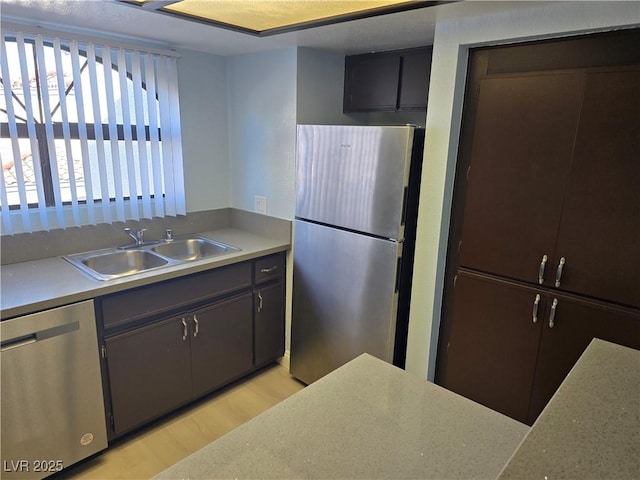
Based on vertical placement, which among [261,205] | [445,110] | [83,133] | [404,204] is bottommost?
[261,205]

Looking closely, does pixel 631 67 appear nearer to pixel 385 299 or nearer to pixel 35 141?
pixel 385 299

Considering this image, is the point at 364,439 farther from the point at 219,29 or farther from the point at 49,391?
the point at 219,29

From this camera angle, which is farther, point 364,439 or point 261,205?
point 261,205

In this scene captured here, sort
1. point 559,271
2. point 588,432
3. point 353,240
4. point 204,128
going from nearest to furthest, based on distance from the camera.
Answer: point 588,432, point 559,271, point 353,240, point 204,128

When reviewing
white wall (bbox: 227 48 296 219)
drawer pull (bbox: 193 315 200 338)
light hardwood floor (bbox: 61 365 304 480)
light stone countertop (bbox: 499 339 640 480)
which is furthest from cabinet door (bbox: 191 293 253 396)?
light stone countertop (bbox: 499 339 640 480)

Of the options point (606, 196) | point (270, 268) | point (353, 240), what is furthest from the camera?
point (270, 268)

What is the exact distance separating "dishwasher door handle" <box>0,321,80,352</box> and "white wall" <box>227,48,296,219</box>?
137 centimetres

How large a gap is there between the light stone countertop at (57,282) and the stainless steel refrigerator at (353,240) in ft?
1.44

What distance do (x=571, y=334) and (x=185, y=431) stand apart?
2014mm

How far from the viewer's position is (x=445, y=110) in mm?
1934

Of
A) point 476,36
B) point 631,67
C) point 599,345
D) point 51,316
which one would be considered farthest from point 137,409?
point 631,67

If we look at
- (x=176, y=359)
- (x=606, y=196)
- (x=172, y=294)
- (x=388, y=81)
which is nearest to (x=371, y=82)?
(x=388, y=81)

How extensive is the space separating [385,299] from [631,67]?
1422 mm

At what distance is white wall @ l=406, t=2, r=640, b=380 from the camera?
154cm
